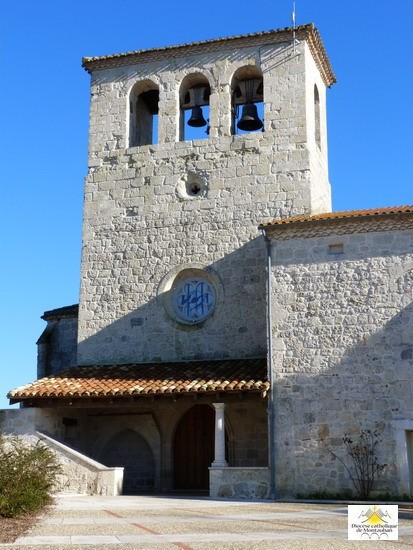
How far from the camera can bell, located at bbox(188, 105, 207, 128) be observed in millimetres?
19328

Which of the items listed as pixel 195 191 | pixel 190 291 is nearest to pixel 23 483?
pixel 190 291

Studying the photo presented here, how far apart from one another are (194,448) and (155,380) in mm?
2385

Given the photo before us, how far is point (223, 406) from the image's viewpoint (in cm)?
1538

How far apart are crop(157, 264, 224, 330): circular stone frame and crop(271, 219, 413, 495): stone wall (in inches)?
101

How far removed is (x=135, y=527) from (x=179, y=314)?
9.49 metres

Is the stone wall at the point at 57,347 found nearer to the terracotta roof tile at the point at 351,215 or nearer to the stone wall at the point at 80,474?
the stone wall at the point at 80,474

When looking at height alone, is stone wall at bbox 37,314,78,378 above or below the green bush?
above

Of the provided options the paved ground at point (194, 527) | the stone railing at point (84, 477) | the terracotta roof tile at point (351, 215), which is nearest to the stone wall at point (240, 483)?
the paved ground at point (194, 527)

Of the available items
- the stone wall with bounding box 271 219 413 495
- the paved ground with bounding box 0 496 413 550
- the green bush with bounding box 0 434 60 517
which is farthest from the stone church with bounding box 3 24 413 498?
the green bush with bounding box 0 434 60 517

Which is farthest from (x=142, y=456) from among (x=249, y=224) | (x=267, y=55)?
(x=267, y=55)

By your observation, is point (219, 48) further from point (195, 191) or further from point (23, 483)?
point (23, 483)

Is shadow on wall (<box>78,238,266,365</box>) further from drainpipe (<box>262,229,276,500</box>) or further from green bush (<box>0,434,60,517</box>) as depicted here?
green bush (<box>0,434,60,517</box>)

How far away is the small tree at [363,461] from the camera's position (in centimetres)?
1385

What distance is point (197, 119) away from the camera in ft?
63.4
